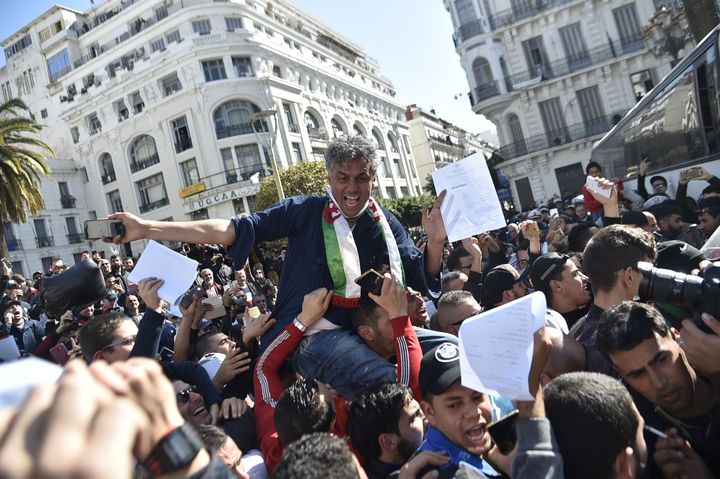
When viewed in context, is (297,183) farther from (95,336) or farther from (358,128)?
(95,336)

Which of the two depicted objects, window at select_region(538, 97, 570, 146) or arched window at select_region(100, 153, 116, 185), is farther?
arched window at select_region(100, 153, 116, 185)

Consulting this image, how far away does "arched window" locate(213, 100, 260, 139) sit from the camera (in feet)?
121

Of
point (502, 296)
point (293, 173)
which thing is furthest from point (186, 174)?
point (502, 296)

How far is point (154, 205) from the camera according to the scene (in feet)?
129

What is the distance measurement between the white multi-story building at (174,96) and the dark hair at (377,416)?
104 ft

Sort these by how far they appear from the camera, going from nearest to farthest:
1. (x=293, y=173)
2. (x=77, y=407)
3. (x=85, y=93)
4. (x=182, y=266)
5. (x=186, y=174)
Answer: (x=77, y=407) → (x=182, y=266) → (x=293, y=173) → (x=186, y=174) → (x=85, y=93)

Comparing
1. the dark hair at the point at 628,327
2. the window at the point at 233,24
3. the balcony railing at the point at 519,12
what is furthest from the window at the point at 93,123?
the dark hair at the point at 628,327

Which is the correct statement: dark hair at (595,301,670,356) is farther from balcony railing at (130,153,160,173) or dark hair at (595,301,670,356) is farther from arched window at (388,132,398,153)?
arched window at (388,132,398,153)

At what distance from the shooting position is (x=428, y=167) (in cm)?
7156

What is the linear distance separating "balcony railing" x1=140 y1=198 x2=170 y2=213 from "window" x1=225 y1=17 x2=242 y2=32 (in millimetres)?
13780

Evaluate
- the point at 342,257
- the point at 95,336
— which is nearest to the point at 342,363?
the point at 342,257

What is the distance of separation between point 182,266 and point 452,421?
1865 mm

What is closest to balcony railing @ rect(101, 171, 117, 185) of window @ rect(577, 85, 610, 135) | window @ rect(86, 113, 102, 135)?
window @ rect(86, 113, 102, 135)

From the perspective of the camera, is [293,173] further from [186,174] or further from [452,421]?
[452,421]
